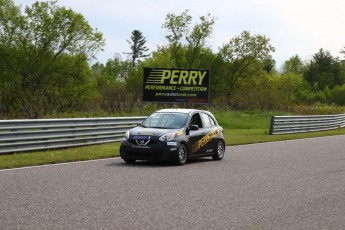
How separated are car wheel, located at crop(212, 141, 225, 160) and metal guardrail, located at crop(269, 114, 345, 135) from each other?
13.7 meters

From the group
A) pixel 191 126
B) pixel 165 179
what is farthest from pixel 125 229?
pixel 191 126

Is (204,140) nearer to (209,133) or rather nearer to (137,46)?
(209,133)

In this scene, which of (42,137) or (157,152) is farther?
(42,137)

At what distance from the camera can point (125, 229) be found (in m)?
6.49

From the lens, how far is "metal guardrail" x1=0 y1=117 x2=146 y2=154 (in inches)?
619

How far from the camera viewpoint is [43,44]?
2345 inches

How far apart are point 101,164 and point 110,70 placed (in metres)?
132

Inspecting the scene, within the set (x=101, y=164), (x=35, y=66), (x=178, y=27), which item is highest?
(x=178, y=27)

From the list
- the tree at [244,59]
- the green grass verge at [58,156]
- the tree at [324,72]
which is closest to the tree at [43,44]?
the tree at [244,59]

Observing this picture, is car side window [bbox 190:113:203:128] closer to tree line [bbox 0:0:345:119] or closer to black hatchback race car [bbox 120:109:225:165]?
black hatchback race car [bbox 120:109:225:165]

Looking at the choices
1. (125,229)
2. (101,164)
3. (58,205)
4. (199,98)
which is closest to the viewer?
(125,229)

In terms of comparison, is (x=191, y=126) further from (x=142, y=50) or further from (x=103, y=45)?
(x=142, y=50)

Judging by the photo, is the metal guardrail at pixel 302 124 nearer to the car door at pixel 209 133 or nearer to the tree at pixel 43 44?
the car door at pixel 209 133

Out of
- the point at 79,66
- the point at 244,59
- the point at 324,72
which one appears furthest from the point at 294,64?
the point at 79,66
